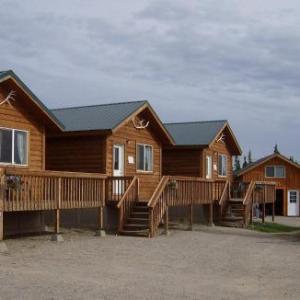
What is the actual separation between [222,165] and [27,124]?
17206 mm

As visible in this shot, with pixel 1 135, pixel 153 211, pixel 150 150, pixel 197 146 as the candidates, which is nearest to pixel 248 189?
Result: pixel 197 146

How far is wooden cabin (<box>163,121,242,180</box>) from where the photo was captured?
31.3 meters

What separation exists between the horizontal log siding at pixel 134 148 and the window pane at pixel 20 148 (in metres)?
4.38

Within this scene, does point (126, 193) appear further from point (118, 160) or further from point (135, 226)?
point (118, 160)

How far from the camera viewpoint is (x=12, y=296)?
30.6 ft

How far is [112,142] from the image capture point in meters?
23.4

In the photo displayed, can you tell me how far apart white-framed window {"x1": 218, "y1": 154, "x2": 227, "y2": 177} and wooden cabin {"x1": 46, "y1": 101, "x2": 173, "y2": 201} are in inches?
298

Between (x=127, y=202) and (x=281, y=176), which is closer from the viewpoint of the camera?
(x=127, y=202)

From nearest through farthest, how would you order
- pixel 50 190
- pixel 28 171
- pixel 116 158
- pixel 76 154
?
pixel 28 171 → pixel 50 190 → pixel 76 154 → pixel 116 158

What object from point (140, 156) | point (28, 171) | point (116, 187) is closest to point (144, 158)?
point (140, 156)

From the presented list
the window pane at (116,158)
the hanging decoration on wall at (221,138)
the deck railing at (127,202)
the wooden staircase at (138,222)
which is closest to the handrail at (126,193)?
the deck railing at (127,202)

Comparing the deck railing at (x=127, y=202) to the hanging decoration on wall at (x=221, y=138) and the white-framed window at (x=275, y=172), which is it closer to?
the hanging decoration on wall at (x=221, y=138)

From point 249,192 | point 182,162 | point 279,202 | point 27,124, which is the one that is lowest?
point 279,202

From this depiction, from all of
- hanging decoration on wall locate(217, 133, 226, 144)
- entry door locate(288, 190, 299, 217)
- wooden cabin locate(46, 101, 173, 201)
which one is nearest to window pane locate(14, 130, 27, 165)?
wooden cabin locate(46, 101, 173, 201)
